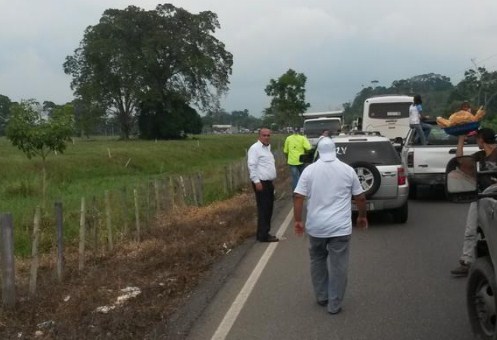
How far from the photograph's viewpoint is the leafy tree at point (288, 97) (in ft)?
159

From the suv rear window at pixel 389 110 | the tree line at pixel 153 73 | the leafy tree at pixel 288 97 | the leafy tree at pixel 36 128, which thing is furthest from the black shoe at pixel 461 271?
the tree line at pixel 153 73

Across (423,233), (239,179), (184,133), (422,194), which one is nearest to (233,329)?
(423,233)

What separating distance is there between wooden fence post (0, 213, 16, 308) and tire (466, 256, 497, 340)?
14.5 feet

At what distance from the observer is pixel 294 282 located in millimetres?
7344

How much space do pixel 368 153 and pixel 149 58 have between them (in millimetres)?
56463

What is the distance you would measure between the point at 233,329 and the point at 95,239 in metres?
4.26

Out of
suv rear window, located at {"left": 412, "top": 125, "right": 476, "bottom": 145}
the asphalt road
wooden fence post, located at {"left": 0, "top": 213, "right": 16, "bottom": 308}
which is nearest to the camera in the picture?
the asphalt road

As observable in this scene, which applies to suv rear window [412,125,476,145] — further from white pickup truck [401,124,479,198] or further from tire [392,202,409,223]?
tire [392,202,409,223]

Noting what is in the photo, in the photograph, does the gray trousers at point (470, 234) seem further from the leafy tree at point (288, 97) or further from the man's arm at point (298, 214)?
the leafy tree at point (288, 97)

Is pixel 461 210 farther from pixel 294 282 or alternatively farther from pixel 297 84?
pixel 297 84

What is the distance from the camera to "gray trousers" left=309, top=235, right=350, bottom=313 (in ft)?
19.8

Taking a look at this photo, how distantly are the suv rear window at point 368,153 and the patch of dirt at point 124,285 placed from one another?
7.00 feet

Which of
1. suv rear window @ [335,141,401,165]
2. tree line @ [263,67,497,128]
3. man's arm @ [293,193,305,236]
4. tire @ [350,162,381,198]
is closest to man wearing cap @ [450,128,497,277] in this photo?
man's arm @ [293,193,305,236]

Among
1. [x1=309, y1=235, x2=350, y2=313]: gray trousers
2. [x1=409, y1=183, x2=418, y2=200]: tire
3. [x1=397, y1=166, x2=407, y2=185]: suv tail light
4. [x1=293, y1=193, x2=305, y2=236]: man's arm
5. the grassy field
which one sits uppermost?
[x1=293, y1=193, x2=305, y2=236]: man's arm
